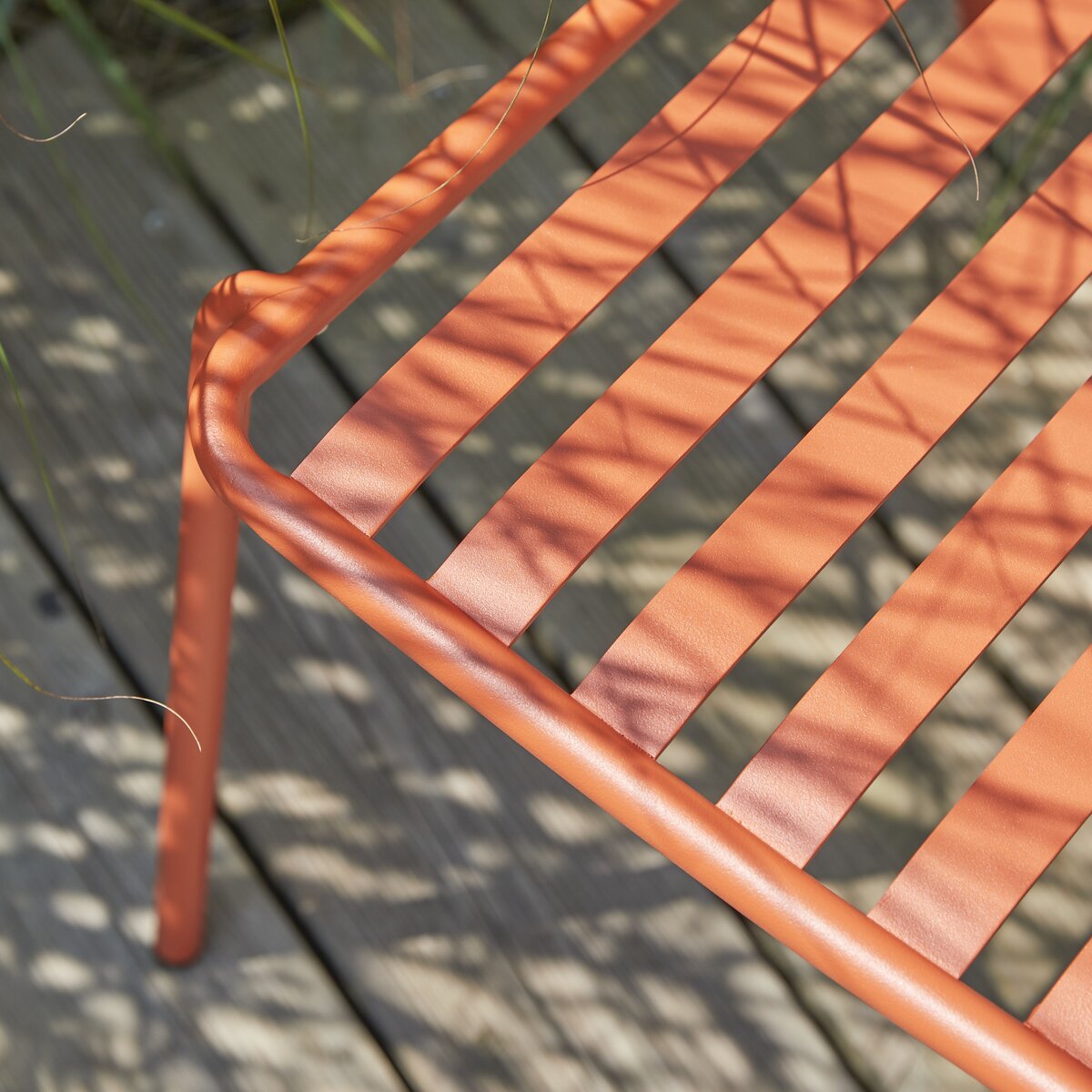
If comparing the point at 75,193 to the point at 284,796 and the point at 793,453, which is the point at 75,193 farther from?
the point at 284,796

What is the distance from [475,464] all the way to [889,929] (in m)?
0.64

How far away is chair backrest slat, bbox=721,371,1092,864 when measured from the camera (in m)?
0.71

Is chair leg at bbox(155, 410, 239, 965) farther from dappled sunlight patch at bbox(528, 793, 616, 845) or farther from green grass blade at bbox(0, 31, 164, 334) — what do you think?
dappled sunlight patch at bbox(528, 793, 616, 845)

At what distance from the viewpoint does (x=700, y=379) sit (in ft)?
2.59

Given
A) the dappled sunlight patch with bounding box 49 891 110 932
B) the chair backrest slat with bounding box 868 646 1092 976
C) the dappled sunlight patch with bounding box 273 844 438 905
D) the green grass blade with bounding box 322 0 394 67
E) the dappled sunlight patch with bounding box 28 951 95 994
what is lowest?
the dappled sunlight patch with bounding box 28 951 95 994

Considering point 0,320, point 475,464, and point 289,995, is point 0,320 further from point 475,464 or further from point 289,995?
point 289,995

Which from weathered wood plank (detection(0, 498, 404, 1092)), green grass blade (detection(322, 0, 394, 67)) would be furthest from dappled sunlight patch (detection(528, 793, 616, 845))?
green grass blade (detection(322, 0, 394, 67))

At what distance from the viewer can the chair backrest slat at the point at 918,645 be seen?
28.0 inches

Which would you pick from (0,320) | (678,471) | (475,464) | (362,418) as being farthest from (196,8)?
(362,418)

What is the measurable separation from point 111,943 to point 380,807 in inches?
9.6

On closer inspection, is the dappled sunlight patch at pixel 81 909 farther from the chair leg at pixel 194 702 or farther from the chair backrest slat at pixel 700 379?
the chair backrest slat at pixel 700 379

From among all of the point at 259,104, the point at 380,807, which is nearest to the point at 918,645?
the point at 380,807

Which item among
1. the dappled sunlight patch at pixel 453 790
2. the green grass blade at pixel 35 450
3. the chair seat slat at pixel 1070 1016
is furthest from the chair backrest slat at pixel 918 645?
the dappled sunlight patch at pixel 453 790

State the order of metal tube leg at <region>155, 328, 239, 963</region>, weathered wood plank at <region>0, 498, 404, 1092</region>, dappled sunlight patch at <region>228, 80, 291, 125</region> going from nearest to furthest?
metal tube leg at <region>155, 328, 239, 963</region>
weathered wood plank at <region>0, 498, 404, 1092</region>
dappled sunlight patch at <region>228, 80, 291, 125</region>
